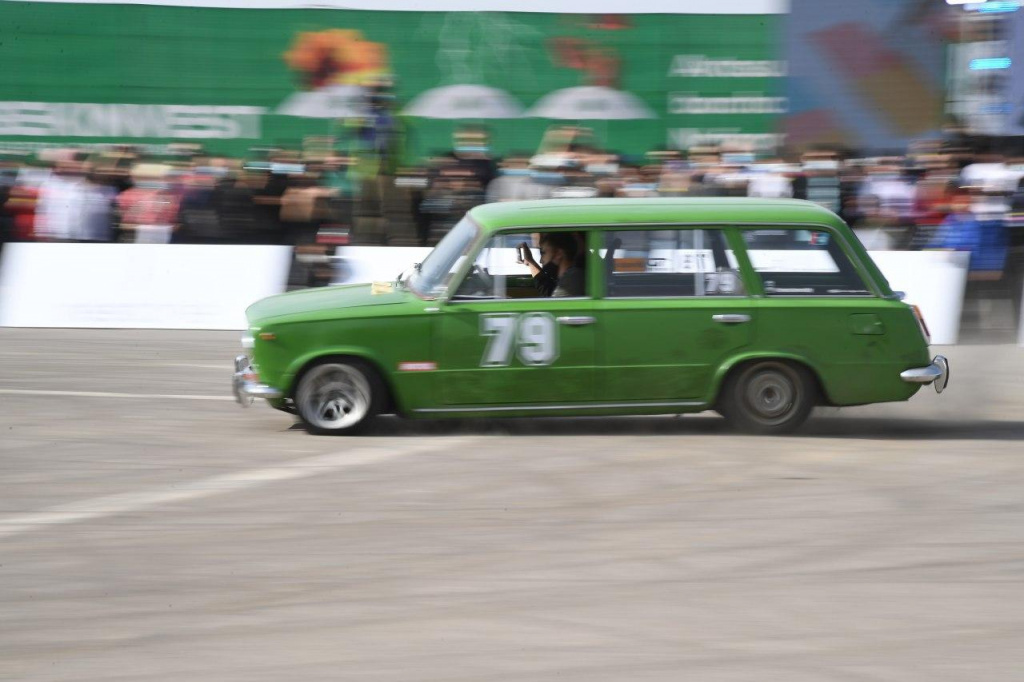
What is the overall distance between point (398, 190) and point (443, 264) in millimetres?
6264

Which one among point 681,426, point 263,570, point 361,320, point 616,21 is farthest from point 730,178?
point 263,570

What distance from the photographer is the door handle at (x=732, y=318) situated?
9.12 metres

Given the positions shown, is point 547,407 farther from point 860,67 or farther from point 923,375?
point 860,67

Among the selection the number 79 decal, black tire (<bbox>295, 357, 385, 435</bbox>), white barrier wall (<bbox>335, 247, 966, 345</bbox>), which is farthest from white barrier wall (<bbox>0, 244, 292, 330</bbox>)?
the number 79 decal

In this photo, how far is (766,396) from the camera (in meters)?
9.30

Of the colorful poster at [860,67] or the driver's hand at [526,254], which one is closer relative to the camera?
the driver's hand at [526,254]

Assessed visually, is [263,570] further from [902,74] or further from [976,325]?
[902,74]

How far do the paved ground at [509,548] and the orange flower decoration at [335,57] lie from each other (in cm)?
877

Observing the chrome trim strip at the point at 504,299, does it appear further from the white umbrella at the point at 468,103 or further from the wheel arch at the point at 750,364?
the white umbrella at the point at 468,103

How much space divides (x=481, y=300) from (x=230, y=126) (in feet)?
33.0

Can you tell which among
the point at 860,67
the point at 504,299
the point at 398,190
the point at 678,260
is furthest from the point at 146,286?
the point at 860,67

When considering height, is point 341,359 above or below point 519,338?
below

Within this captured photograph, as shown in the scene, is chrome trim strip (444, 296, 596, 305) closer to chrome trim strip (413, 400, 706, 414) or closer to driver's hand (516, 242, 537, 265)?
driver's hand (516, 242, 537, 265)

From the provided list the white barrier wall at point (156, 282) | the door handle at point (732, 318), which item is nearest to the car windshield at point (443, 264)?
the door handle at point (732, 318)
